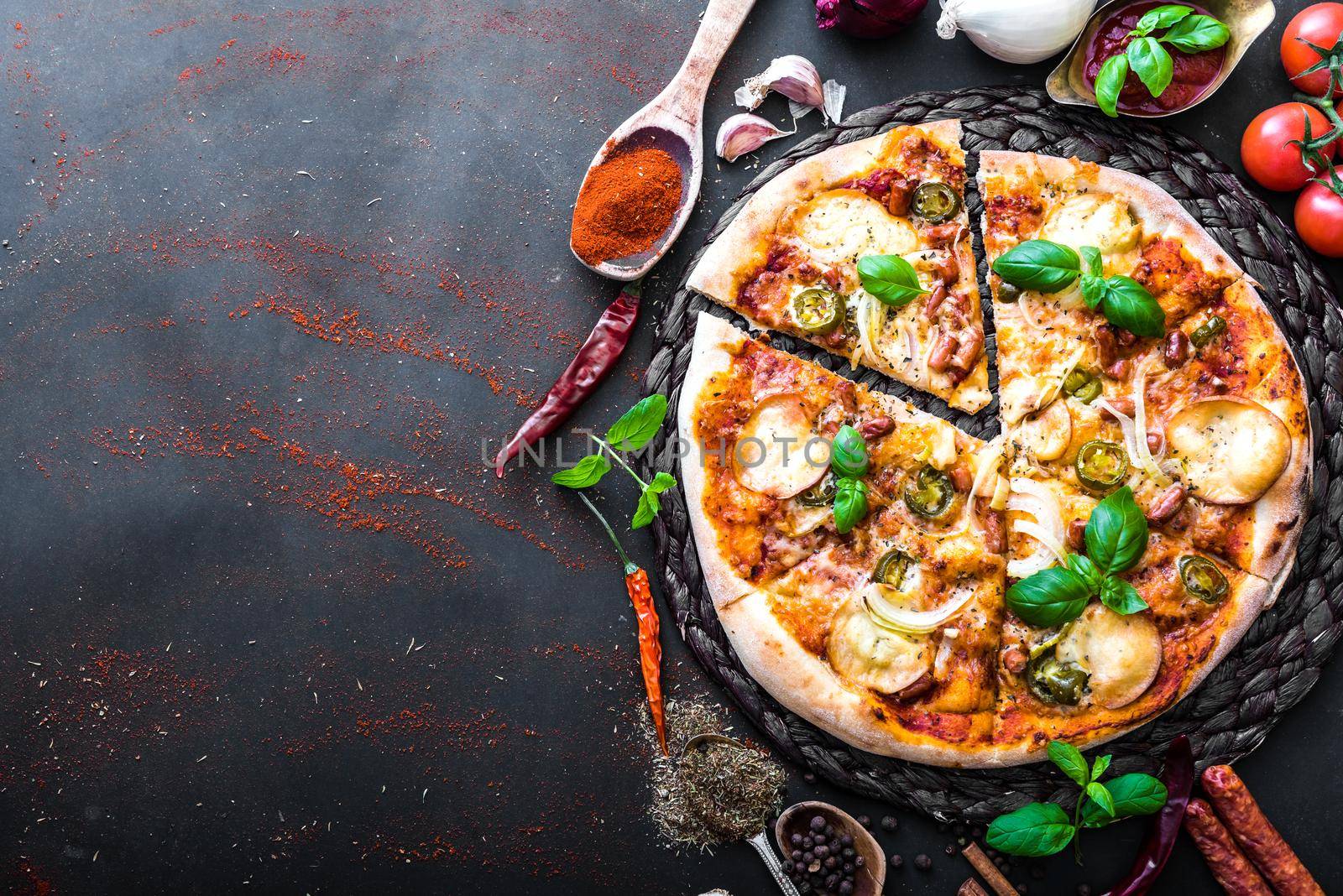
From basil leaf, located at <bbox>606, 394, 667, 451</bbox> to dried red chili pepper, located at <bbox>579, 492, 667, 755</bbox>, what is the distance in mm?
554

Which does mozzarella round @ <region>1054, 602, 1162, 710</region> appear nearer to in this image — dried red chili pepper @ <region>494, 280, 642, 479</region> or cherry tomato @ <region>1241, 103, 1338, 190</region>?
cherry tomato @ <region>1241, 103, 1338, 190</region>

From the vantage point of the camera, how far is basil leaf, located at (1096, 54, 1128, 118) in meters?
4.20

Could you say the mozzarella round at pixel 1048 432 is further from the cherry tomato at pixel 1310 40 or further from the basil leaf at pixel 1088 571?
the cherry tomato at pixel 1310 40

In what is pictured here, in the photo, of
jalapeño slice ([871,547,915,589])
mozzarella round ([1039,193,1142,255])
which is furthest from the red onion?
jalapeño slice ([871,547,915,589])

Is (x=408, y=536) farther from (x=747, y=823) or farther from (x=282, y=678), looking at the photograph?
(x=747, y=823)

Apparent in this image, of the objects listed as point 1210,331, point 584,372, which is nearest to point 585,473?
point 584,372

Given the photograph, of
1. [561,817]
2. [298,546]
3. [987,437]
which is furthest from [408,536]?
[987,437]

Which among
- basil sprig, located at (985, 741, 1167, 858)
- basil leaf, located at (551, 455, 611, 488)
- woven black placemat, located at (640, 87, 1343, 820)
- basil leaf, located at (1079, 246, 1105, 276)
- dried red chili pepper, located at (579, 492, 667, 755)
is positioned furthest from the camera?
dried red chili pepper, located at (579, 492, 667, 755)

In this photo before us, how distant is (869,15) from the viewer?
15.1 ft

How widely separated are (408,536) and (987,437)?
3137 millimetres

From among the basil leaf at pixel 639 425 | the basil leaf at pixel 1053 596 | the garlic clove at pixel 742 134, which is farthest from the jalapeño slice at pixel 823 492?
the garlic clove at pixel 742 134

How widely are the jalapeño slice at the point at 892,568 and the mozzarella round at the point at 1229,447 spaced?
139 cm

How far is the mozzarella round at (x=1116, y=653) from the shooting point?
404cm

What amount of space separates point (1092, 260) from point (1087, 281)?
0.38ft
